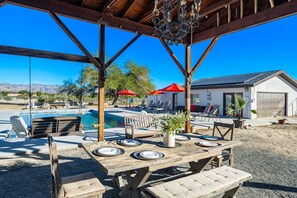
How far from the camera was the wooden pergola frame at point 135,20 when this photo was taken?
3936 mm

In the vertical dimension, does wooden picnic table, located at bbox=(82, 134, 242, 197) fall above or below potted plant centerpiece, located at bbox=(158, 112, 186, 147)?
below

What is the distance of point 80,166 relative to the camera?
12.8 ft

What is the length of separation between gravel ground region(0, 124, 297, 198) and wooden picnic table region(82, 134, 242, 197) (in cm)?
66

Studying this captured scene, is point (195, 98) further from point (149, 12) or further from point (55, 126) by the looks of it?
point (55, 126)

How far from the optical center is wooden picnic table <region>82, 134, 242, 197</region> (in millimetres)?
2064

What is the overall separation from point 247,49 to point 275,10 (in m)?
23.8

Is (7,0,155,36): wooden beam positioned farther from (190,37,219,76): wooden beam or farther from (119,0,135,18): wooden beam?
(190,37,219,76): wooden beam

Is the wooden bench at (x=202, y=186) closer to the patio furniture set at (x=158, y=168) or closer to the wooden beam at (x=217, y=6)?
the patio furniture set at (x=158, y=168)

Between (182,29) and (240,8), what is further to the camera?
(240,8)

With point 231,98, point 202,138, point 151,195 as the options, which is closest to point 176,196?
point 151,195

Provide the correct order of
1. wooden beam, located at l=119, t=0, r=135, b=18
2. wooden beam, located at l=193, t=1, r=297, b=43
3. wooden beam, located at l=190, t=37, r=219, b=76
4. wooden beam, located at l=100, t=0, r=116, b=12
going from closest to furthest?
wooden beam, located at l=193, t=1, r=297, b=43, wooden beam, located at l=100, t=0, r=116, b=12, wooden beam, located at l=119, t=0, r=135, b=18, wooden beam, located at l=190, t=37, r=219, b=76

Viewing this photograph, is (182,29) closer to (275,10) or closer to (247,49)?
(275,10)

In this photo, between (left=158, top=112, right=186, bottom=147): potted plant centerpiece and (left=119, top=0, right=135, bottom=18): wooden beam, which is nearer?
(left=158, top=112, right=186, bottom=147): potted plant centerpiece

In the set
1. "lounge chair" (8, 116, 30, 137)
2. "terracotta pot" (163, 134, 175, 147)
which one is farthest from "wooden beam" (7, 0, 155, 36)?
"lounge chair" (8, 116, 30, 137)
